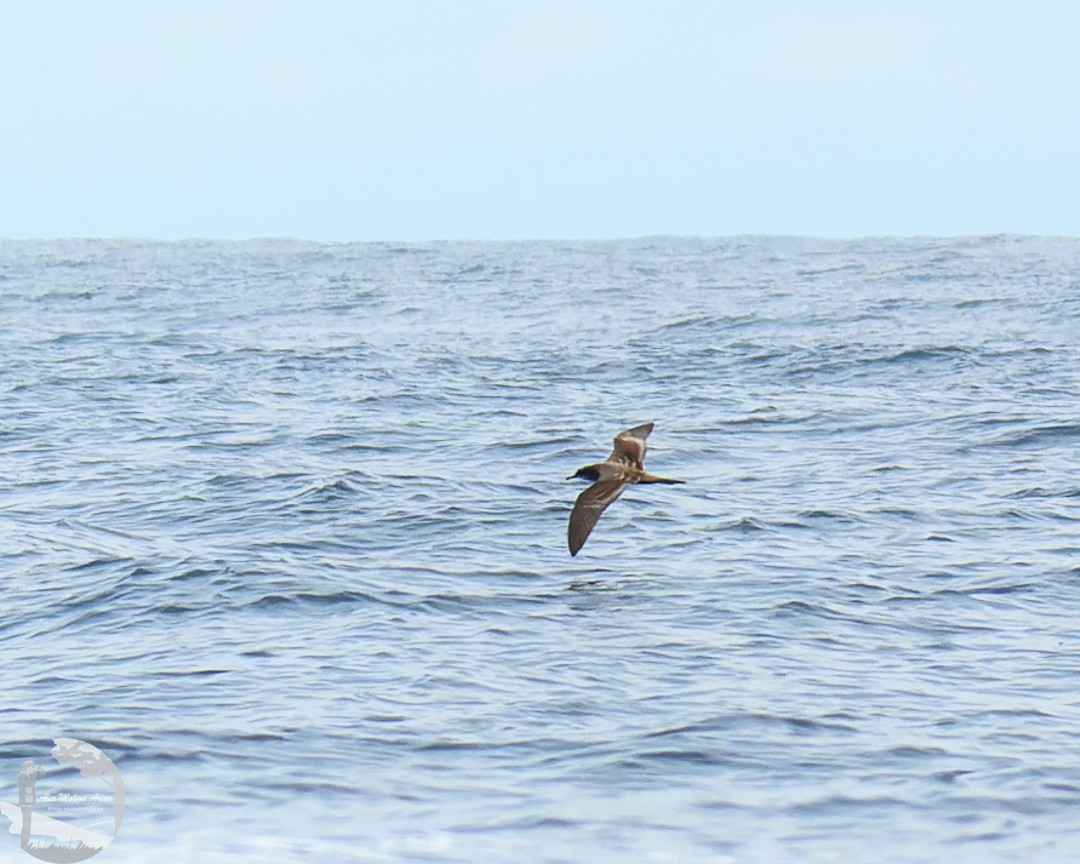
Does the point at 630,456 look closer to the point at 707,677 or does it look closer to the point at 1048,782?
the point at 707,677

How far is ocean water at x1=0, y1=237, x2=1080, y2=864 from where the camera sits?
313 inches

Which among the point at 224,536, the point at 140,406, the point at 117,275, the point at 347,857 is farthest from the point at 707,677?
the point at 117,275

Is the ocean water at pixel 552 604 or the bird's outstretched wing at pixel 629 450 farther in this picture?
the bird's outstretched wing at pixel 629 450

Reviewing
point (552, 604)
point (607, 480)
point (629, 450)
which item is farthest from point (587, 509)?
point (629, 450)

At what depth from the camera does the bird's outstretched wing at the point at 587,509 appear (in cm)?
1239

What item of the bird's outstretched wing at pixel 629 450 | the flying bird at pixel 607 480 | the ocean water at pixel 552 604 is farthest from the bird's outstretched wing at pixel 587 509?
the bird's outstretched wing at pixel 629 450

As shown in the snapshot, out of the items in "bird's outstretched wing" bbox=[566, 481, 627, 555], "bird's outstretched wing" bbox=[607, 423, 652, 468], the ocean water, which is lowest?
the ocean water

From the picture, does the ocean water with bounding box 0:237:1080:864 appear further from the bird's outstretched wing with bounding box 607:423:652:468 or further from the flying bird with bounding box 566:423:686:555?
the bird's outstretched wing with bounding box 607:423:652:468

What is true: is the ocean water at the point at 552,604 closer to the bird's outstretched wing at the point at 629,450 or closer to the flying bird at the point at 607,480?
the flying bird at the point at 607,480

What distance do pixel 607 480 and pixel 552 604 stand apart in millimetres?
1502

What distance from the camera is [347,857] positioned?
737 centimetres

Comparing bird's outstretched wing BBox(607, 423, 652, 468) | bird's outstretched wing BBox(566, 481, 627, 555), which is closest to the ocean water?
bird's outstretched wing BBox(566, 481, 627, 555)

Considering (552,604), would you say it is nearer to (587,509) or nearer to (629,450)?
→ (587,509)

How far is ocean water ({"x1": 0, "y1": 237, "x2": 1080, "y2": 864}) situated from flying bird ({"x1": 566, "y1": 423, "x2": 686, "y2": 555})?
1.58 ft
